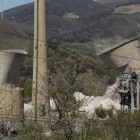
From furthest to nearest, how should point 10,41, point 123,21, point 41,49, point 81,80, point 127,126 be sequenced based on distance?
point 123,21 < point 10,41 < point 41,49 < point 127,126 < point 81,80

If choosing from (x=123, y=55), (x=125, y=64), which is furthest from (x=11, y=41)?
(x=123, y=55)

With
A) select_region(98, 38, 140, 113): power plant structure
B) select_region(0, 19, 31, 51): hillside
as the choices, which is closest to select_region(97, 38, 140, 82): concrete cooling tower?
select_region(98, 38, 140, 113): power plant structure

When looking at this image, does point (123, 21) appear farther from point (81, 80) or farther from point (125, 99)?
point (81, 80)

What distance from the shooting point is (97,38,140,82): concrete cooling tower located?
97.6 feet

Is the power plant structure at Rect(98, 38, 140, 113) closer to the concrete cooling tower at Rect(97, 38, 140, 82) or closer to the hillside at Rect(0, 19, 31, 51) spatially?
the concrete cooling tower at Rect(97, 38, 140, 82)

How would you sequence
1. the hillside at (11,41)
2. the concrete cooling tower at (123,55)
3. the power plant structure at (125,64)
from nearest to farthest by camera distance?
1. the power plant structure at (125,64)
2. the concrete cooling tower at (123,55)
3. the hillside at (11,41)

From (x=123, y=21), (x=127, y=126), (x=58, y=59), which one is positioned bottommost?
(x=127, y=126)

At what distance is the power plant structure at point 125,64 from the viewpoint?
24.6m

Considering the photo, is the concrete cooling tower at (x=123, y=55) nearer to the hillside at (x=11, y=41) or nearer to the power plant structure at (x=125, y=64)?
the power plant structure at (x=125, y=64)

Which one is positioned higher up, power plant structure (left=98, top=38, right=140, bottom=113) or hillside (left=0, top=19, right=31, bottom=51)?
hillside (left=0, top=19, right=31, bottom=51)

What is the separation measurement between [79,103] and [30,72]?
46.0 metres

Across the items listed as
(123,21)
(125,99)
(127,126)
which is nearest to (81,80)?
(127,126)

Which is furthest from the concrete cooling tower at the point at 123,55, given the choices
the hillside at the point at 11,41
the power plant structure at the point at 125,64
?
the hillside at the point at 11,41

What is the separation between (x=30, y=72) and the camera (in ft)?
183
